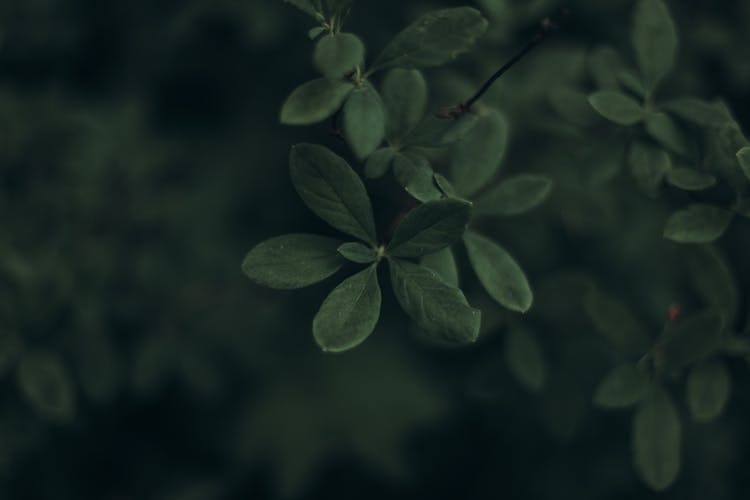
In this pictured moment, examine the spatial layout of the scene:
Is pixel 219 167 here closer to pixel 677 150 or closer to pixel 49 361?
pixel 49 361

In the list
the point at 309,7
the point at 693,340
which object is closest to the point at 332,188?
the point at 309,7

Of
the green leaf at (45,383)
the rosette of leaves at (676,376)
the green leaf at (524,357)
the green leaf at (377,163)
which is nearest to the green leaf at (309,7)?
the green leaf at (377,163)

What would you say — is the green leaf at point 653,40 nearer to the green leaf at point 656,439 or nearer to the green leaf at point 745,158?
the green leaf at point 745,158

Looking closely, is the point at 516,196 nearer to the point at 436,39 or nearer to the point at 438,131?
the point at 438,131

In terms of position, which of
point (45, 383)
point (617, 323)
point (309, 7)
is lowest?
point (45, 383)

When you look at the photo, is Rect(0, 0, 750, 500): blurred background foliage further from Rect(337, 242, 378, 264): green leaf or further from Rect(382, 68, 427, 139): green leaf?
Rect(337, 242, 378, 264): green leaf

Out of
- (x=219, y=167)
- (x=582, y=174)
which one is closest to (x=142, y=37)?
(x=219, y=167)
